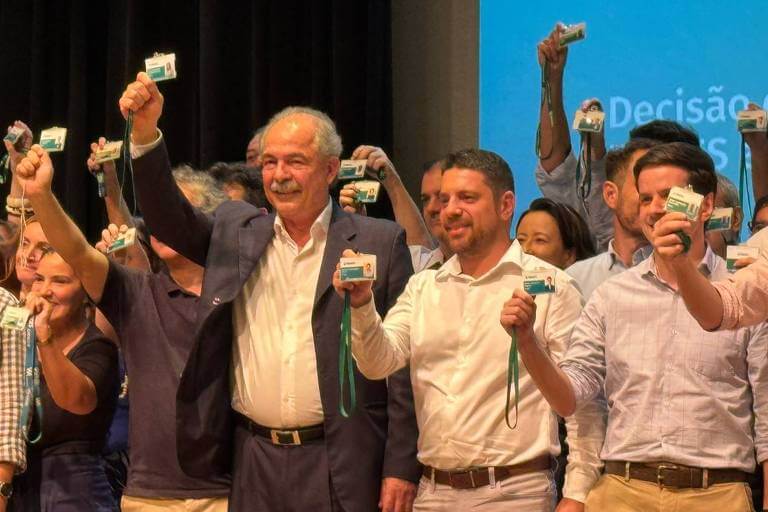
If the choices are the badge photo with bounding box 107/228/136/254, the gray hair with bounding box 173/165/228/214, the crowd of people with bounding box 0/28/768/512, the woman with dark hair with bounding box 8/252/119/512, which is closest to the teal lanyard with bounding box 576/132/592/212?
the crowd of people with bounding box 0/28/768/512

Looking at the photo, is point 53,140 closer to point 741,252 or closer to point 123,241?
point 123,241

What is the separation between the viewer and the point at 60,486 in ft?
12.0

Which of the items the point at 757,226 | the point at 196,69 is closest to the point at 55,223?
the point at 757,226

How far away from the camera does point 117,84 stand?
5.75 m

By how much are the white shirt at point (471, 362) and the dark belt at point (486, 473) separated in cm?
2

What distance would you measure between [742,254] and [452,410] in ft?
2.68

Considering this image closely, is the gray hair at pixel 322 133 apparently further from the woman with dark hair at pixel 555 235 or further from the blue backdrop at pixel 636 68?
the blue backdrop at pixel 636 68

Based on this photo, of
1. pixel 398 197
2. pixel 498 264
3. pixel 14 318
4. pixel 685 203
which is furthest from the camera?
pixel 398 197

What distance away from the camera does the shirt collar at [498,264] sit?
3.26 meters

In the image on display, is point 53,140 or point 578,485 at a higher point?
point 53,140

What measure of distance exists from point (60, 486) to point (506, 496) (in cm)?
137

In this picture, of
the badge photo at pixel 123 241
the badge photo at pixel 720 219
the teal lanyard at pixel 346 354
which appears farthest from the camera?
the badge photo at pixel 123 241

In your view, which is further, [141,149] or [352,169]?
[352,169]

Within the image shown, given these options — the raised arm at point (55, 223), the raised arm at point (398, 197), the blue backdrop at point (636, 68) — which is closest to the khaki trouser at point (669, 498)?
the raised arm at point (55, 223)
